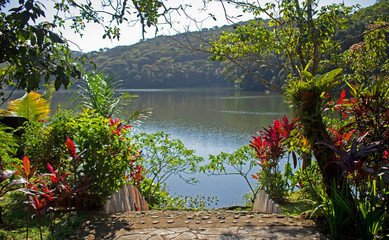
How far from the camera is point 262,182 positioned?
4.23 m

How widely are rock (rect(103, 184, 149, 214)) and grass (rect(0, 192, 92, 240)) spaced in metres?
0.27

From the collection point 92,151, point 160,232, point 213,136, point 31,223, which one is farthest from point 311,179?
point 213,136

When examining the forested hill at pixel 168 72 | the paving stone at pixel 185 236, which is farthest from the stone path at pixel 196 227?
the forested hill at pixel 168 72

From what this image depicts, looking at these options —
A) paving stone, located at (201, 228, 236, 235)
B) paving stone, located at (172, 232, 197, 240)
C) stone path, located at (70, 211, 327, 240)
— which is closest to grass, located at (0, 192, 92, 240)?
stone path, located at (70, 211, 327, 240)

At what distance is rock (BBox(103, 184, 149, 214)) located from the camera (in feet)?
10.4

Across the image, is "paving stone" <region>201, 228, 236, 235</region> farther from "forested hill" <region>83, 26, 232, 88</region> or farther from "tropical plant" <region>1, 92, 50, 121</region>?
"forested hill" <region>83, 26, 232, 88</region>

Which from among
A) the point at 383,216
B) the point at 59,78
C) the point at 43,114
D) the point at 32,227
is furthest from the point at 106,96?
the point at 383,216

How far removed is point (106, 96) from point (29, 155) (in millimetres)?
2278

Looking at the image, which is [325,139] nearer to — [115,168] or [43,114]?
[115,168]

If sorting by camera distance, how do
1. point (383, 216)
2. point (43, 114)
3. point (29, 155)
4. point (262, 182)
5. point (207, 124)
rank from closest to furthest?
point (383, 216) < point (29, 155) < point (262, 182) < point (43, 114) < point (207, 124)

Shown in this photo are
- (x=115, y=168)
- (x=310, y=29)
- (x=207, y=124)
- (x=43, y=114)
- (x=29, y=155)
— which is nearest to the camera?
(x=115, y=168)

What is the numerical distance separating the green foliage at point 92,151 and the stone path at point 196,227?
324 mm

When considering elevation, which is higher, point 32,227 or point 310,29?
point 310,29

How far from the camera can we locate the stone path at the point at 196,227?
2.44m
